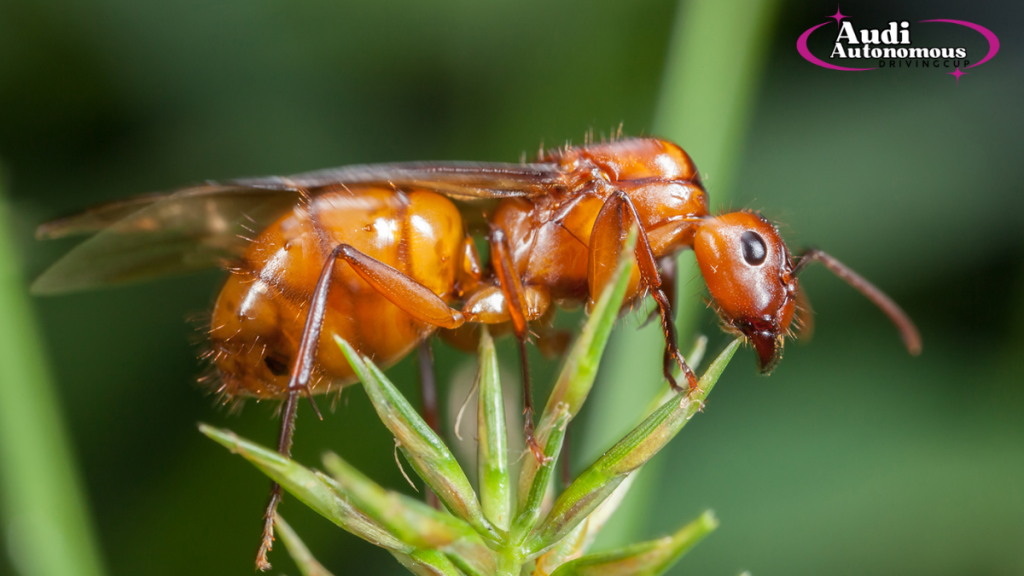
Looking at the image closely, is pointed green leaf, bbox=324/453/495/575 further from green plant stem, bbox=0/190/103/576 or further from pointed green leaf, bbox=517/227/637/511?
green plant stem, bbox=0/190/103/576

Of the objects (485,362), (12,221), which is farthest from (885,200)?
(12,221)

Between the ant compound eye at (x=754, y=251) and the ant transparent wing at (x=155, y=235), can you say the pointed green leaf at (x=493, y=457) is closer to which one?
the ant compound eye at (x=754, y=251)

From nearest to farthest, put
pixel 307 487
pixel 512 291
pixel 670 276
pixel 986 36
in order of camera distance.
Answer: pixel 307 487, pixel 512 291, pixel 670 276, pixel 986 36

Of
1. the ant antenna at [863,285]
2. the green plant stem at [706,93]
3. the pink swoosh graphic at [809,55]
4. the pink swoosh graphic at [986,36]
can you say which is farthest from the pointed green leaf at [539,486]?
the pink swoosh graphic at [986,36]

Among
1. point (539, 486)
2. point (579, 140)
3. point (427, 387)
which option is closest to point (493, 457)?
point (539, 486)

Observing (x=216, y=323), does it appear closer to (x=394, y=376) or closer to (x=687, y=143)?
(x=394, y=376)

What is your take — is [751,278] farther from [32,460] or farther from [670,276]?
[32,460]
